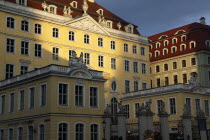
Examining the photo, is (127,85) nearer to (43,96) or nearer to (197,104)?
(197,104)

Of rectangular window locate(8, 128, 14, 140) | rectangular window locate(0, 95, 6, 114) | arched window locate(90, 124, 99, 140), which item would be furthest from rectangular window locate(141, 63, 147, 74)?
rectangular window locate(8, 128, 14, 140)

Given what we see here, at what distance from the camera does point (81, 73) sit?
40188mm

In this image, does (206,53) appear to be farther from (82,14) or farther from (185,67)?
(82,14)

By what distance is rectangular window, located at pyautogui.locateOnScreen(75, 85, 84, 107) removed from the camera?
39.5 metres

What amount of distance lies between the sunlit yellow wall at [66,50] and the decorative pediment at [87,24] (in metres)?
0.70

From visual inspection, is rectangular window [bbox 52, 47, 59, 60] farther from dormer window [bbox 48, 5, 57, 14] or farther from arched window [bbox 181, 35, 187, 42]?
arched window [bbox 181, 35, 187, 42]

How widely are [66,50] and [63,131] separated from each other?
2368cm

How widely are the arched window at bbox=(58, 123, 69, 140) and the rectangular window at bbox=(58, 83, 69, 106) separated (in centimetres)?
222

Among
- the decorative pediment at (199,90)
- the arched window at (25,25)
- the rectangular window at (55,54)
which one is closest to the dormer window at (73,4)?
the rectangular window at (55,54)

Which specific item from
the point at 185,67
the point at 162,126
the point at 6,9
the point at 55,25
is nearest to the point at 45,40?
the point at 55,25

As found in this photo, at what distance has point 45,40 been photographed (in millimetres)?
56469

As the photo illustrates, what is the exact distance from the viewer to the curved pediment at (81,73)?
129 feet

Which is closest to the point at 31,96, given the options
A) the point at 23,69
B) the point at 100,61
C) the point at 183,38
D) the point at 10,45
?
the point at 23,69

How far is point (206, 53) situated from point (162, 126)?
120 feet
